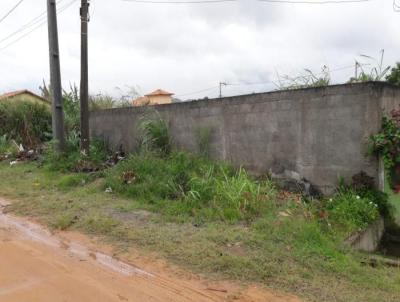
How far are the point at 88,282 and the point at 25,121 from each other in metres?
13.0

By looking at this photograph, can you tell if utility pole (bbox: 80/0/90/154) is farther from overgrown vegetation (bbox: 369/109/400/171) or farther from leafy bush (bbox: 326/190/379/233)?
overgrown vegetation (bbox: 369/109/400/171)

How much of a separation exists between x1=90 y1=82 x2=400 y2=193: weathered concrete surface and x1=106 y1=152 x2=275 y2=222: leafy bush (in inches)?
20.3

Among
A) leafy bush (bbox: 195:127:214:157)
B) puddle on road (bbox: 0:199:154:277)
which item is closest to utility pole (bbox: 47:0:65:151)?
leafy bush (bbox: 195:127:214:157)

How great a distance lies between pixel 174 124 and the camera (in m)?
9.93

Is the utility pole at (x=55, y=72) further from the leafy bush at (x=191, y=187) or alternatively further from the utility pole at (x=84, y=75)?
the leafy bush at (x=191, y=187)

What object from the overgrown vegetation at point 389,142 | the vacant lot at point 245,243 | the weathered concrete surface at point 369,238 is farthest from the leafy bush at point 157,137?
the weathered concrete surface at point 369,238

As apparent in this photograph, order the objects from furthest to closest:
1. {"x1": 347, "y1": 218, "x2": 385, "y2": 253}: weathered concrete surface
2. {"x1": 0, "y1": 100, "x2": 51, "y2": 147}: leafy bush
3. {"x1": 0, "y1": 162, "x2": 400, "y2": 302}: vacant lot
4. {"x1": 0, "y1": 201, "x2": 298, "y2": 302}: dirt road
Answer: {"x1": 0, "y1": 100, "x2": 51, "y2": 147}: leafy bush
{"x1": 347, "y1": 218, "x2": 385, "y2": 253}: weathered concrete surface
{"x1": 0, "y1": 162, "x2": 400, "y2": 302}: vacant lot
{"x1": 0, "y1": 201, "x2": 298, "y2": 302}: dirt road

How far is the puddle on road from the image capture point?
15.3 ft

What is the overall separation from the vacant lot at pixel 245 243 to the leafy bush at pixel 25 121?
8.21 metres

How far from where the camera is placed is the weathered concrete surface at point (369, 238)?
5469mm

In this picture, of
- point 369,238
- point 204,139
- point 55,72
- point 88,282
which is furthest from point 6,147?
point 369,238

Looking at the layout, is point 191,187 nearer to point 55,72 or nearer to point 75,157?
point 75,157

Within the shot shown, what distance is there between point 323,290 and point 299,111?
4025mm

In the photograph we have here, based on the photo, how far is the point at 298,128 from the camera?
7.44 meters
